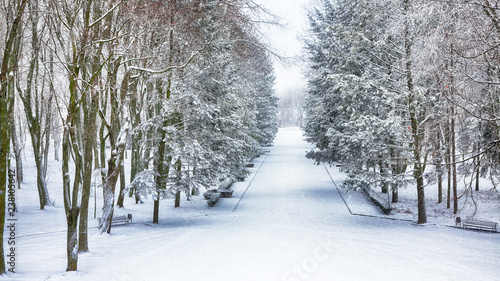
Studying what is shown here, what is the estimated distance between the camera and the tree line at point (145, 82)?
333 inches

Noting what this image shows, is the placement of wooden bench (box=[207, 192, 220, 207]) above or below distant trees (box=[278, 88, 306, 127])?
below

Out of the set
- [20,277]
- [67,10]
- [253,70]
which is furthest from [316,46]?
[20,277]

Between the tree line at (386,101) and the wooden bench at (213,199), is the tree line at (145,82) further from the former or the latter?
the tree line at (386,101)

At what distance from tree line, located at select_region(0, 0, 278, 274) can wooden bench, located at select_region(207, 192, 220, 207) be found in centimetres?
202

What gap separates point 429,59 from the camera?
755 centimetres

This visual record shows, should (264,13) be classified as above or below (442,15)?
above

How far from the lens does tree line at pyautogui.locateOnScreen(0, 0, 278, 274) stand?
845 cm

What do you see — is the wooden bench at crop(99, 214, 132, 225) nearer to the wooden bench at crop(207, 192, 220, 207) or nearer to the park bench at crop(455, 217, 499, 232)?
the wooden bench at crop(207, 192, 220, 207)

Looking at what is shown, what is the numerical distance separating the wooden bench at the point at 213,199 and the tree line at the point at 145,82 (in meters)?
2.02

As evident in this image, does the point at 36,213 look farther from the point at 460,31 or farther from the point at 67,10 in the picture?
the point at 460,31

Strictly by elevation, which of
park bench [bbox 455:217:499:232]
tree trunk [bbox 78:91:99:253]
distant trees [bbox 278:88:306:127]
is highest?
distant trees [bbox 278:88:306:127]

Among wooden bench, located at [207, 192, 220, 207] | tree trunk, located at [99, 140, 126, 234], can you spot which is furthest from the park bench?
tree trunk, located at [99, 140, 126, 234]

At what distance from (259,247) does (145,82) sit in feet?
27.6

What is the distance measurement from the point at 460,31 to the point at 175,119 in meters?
10.9
